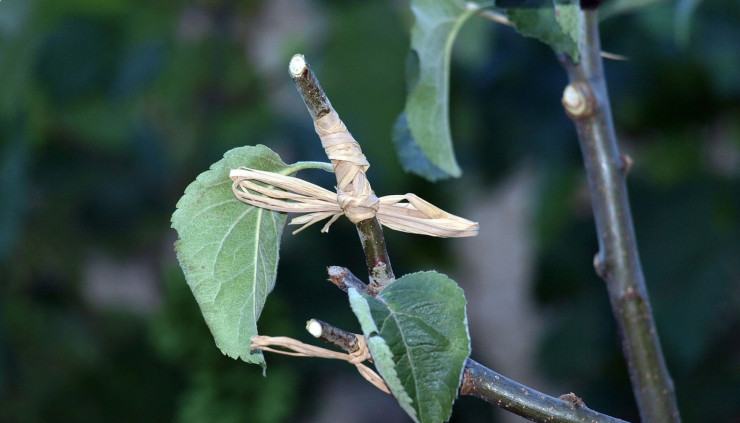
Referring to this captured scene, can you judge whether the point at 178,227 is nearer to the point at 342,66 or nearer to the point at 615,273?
the point at 615,273

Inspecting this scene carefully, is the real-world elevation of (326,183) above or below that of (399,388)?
below

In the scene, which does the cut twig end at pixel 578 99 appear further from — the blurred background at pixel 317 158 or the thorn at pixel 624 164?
the blurred background at pixel 317 158

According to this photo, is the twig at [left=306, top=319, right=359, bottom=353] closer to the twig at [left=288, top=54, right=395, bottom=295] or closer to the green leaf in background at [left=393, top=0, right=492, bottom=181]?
the twig at [left=288, top=54, right=395, bottom=295]

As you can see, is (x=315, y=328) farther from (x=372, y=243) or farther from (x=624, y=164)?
(x=624, y=164)

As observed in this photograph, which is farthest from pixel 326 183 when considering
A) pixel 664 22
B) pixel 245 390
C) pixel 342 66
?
pixel 664 22

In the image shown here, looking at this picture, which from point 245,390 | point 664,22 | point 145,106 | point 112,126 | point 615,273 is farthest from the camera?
point 145,106

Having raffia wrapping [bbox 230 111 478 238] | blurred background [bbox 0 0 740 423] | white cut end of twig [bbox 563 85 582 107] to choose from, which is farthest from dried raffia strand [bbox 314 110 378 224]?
blurred background [bbox 0 0 740 423]
